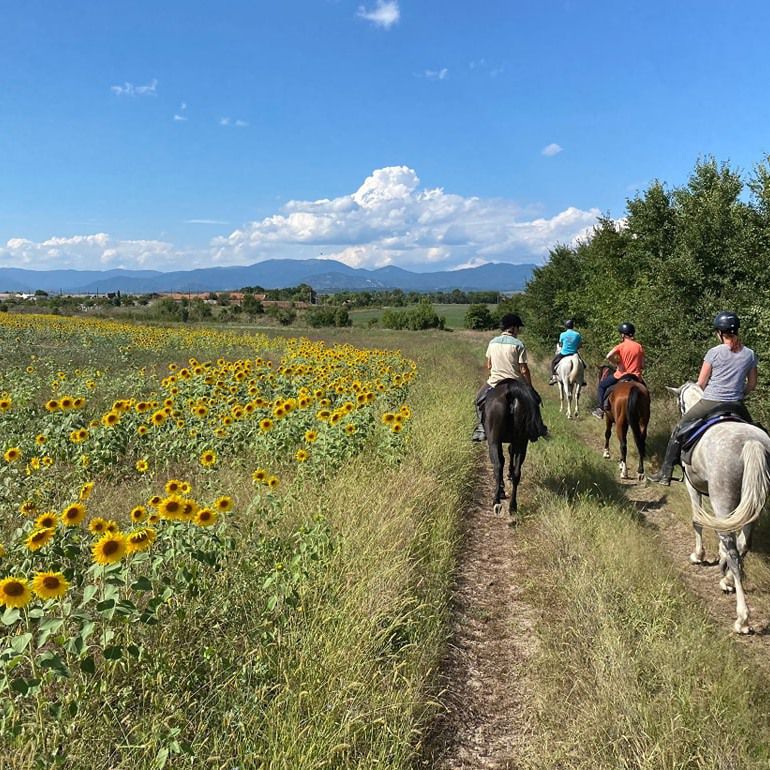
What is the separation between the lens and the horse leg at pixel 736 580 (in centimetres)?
521

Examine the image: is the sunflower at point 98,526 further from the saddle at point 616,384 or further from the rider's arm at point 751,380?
the saddle at point 616,384

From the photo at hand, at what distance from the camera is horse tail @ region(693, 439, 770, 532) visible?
17.9 ft

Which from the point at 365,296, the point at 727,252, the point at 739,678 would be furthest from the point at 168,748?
the point at 365,296

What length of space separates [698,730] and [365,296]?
126 m

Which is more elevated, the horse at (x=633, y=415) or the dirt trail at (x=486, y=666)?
the horse at (x=633, y=415)

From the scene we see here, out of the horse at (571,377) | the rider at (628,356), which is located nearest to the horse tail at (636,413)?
the rider at (628,356)

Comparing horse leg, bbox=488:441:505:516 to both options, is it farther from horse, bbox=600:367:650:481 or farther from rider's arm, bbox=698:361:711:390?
horse, bbox=600:367:650:481

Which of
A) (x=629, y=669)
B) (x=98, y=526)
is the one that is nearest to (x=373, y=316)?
(x=629, y=669)

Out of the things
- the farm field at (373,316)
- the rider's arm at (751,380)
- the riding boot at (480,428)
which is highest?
the farm field at (373,316)

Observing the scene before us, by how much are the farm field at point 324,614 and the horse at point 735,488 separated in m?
0.38

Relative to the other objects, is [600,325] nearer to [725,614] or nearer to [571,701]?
[725,614]

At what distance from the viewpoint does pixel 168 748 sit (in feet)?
8.15

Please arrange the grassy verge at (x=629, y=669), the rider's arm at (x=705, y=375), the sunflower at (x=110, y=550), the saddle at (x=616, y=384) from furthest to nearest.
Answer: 1. the saddle at (x=616, y=384)
2. the rider's arm at (x=705, y=375)
3. the grassy verge at (x=629, y=669)
4. the sunflower at (x=110, y=550)

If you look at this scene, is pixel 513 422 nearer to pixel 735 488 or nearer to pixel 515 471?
pixel 515 471
